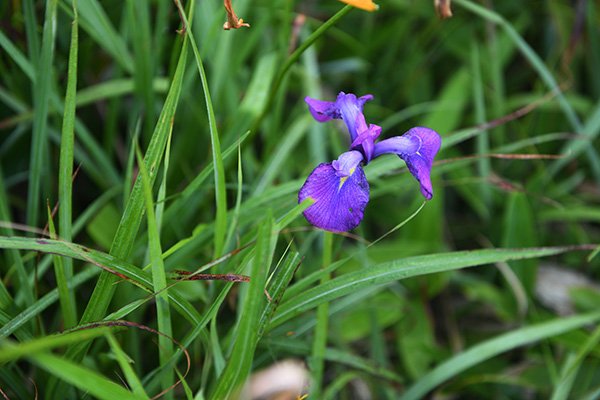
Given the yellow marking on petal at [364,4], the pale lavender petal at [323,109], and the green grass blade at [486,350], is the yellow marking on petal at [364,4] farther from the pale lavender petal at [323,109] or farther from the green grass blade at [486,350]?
the green grass blade at [486,350]

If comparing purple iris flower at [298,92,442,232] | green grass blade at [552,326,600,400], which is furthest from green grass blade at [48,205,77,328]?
green grass blade at [552,326,600,400]

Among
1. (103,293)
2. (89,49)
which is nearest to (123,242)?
(103,293)

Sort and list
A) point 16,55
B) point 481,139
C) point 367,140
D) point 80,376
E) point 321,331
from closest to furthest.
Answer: point 80,376 → point 367,140 → point 321,331 → point 16,55 → point 481,139

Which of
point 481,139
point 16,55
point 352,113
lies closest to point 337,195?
point 352,113

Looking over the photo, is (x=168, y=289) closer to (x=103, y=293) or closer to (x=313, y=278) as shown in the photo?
(x=103, y=293)

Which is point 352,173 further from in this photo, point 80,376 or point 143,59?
point 143,59
